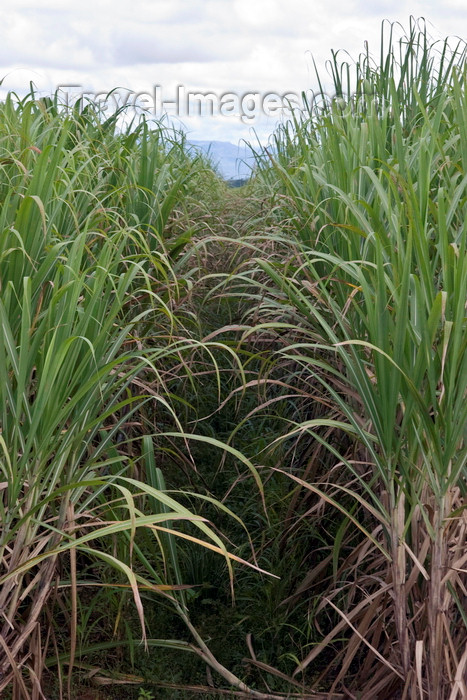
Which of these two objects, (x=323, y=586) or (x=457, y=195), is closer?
(x=457, y=195)

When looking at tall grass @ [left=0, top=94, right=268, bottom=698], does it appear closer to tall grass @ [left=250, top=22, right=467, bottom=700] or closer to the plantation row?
the plantation row

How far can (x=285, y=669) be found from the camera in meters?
1.78

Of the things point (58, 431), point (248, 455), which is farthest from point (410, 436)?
point (248, 455)

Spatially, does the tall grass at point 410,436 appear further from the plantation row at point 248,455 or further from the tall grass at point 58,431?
the tall grass at point 58,431

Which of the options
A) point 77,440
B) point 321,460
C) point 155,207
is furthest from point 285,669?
point 155,207

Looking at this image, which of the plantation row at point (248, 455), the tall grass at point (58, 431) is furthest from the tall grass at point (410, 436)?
the tall grass at point (58, 431)

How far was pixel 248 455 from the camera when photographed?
2.44m

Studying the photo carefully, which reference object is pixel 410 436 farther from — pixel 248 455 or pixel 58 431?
pixel 248 455

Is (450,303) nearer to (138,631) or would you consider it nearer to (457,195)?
(457,195)

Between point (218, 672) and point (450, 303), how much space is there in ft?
3.32

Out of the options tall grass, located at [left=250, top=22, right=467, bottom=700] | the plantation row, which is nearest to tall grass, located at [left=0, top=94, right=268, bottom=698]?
the plantation row

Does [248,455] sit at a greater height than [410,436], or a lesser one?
lesser

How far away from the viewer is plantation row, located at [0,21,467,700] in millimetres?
1269

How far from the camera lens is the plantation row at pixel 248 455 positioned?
4.16ft
